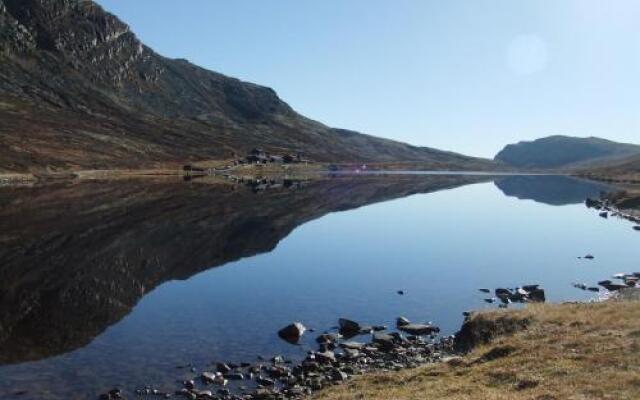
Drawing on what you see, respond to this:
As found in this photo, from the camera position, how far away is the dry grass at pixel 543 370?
65.5 ft

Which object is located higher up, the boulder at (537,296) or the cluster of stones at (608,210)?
the cluster of stones at (608,210)

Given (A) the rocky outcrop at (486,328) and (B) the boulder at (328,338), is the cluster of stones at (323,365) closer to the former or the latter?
(B) the boulder at (328,338)

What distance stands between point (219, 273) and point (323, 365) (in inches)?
1104

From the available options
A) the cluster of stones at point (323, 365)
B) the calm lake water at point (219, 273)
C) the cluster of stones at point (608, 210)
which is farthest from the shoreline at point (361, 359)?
the cluster of stones at point (608, 210)

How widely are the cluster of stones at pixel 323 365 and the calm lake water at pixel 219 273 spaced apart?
4.92ft

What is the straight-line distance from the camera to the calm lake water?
33.0 m

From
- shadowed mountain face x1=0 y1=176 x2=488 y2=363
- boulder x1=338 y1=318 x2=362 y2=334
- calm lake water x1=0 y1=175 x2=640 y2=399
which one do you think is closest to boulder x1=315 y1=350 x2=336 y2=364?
calm lake water x1=0 y1=175 x2=640 y2=399

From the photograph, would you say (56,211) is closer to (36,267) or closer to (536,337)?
(36,267)

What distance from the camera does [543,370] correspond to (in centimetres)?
2227

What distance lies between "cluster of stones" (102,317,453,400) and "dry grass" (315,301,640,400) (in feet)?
9.57

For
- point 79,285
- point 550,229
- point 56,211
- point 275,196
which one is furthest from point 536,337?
point 275,196

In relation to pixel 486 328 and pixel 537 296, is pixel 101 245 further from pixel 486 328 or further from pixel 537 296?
pixel 486 328

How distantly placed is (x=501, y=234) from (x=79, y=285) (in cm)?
6030

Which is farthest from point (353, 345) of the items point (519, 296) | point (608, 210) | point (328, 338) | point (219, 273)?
point (608, 210)
